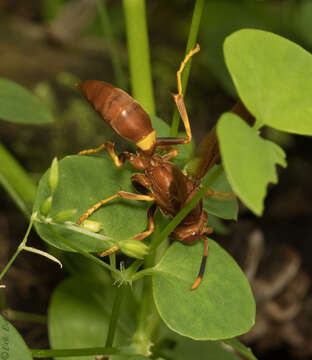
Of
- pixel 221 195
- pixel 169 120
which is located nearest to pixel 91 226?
pixel 221 195

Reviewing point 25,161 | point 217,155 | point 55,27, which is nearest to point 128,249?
Result: point 217,155

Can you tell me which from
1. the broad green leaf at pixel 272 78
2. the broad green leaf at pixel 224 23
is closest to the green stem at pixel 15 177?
the broad green leaf at pixel 272 78

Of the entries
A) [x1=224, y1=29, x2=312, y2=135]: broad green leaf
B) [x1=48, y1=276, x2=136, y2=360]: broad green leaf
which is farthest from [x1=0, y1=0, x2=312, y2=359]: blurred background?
[x1=224, y1=29, x2=312, y2=135]: broad green leaf

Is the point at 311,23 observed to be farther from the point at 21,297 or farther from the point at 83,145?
the point at 21,297

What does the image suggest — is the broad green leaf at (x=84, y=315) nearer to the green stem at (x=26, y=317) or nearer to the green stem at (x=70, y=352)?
the green stem at (x=26, y=317)

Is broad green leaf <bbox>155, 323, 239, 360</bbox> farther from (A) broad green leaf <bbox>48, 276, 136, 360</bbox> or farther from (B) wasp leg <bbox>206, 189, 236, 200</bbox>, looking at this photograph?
(B) wasp leg <bbox>206, 189, 236, 200</bbox>

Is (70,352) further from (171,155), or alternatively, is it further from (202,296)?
(171,155)
